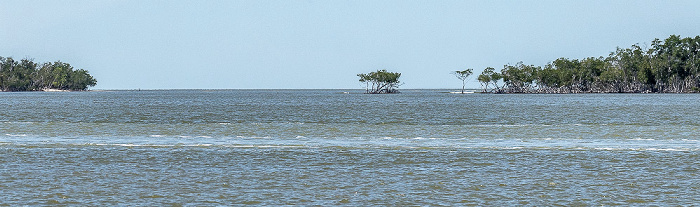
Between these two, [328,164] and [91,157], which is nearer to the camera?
[328,164]

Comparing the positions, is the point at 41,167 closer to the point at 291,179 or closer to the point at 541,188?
the point at 291,179

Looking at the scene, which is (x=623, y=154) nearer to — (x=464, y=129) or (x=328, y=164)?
(x=328, y=164)

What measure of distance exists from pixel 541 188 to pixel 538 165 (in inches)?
245

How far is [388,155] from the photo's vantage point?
31.7 meters

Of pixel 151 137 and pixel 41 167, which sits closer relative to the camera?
pixel 41 167

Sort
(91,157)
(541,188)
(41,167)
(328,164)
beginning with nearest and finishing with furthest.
A: 1. (541,188)
2. (41,167)
3. (328,164)
4. (91,157)

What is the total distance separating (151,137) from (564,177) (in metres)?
25.5

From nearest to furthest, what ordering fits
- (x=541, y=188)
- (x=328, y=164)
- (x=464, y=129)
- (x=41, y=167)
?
1. (x=541, y=188)
2. (x=41, y=167)
3. (x=328, y=164)
4. (x=464, y=129)

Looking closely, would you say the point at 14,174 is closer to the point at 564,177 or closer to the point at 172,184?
the point at 172,184

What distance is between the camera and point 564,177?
2384cm

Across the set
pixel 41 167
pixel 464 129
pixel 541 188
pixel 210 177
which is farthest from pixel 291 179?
pixel 464 129

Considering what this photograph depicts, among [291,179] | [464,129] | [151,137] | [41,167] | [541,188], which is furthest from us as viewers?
[464,129]

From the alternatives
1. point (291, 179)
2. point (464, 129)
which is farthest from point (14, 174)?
point (464, 129)

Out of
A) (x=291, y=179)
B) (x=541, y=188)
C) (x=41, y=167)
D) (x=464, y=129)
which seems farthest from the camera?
(x=464, y=129)
